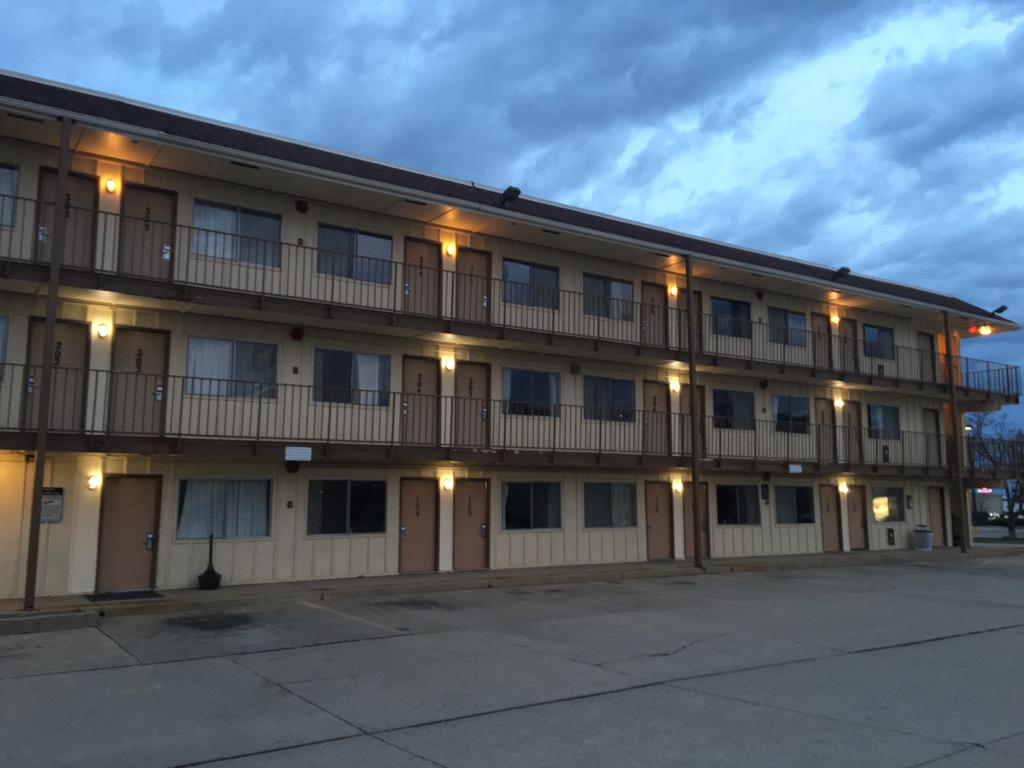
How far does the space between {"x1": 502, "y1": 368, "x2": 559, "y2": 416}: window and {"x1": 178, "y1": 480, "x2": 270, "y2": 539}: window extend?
5903 mm

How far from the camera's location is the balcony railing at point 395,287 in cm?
1482

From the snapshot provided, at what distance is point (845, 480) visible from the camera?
88.2 feet

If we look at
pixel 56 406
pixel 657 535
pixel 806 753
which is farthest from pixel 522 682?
pixel 657 535

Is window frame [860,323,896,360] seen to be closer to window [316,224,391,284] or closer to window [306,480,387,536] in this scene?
window [316,224,391,284]

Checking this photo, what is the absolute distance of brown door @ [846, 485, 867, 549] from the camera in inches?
1064

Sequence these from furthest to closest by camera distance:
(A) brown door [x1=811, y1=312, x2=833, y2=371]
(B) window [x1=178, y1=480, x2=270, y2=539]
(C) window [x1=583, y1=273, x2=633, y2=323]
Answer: (A) brown door [x1=811, y1=312, x2=833, y2=371]
(C) window [x1=583, y1=273, x2=633, y2=323]
(B) window [x1=178, y1=480, x2=270, y2=539]

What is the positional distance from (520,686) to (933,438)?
24329mm

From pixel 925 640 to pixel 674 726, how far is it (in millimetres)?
6334

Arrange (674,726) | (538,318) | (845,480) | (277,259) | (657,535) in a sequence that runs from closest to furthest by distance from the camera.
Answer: (674,726)
(277,259)
(538,318)
(657,535)
(845,480)

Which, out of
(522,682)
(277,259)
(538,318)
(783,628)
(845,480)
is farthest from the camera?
(845,480)

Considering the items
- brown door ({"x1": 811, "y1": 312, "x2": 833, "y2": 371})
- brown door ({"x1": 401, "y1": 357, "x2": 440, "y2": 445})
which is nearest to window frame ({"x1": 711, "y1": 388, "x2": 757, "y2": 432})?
brown door ({"x1": 811, "y1": 312, "x2": 833, "y2": 371})

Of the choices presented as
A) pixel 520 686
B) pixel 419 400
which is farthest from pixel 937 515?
pixel 520 686

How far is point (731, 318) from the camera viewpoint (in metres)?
23.9

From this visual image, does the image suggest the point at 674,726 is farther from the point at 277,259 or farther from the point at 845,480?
the point at 845,480
